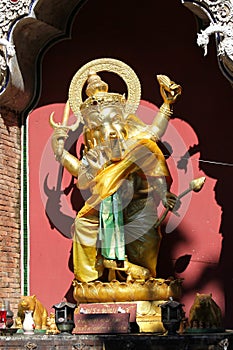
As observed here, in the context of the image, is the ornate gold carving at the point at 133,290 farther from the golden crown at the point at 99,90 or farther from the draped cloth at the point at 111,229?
the golden crown at the point at 99,90

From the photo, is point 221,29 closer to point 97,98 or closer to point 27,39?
point 97,98

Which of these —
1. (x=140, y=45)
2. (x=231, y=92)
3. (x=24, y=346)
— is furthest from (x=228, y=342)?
(x=140, y=45)

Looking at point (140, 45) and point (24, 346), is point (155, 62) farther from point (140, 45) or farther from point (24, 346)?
point (24, 346)

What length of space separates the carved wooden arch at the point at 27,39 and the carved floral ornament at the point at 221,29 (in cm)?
145

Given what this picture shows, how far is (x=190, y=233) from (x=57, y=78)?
2050 mm

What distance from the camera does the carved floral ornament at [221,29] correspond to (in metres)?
8.88

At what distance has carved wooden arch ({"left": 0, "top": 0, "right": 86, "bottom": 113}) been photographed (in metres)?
9.50

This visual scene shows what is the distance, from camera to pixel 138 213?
9391 mm

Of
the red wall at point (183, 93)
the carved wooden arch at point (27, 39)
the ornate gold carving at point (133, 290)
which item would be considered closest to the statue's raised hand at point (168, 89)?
the red wall at point (183, 93)

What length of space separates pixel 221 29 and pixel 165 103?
940mm

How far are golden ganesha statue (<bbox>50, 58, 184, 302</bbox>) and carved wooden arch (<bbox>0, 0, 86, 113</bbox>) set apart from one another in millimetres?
690

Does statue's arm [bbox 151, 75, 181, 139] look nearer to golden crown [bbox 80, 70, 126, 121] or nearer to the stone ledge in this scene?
golden crown [bbox 80, 70, 126, 121]

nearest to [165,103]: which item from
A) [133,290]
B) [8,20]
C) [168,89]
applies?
[168,89]

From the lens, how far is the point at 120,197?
9359 millimetres
